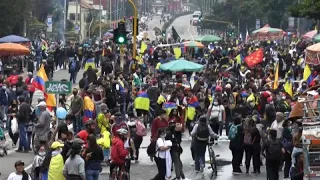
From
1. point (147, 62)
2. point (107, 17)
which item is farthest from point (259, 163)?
point (107, 17)

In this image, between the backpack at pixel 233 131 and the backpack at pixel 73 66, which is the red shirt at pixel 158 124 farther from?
the backpack at pixel 73 66

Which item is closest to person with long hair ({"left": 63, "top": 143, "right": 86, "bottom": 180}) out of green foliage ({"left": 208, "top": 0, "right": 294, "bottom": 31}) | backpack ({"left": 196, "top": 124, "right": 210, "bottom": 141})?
backpack ({"left": 196, "top": 124, "right": 210, "bottom": 141})

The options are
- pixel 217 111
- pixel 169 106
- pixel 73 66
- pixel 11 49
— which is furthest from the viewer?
pixel 11 49

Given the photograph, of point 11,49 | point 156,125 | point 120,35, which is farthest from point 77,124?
point 11,49

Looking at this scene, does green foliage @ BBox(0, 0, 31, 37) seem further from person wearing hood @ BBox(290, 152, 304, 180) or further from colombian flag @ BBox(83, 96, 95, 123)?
person wearing hood @ BBox(290, 152, 304, 180)

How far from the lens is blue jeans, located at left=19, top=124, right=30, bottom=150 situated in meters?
27.6

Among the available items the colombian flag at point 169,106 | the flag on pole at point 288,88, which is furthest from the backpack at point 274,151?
the flag on pole at point 288,88

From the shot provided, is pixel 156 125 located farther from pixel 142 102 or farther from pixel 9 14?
pixel 9 14

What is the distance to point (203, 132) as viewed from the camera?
2359cm

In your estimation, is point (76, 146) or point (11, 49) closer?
point (76, 146)

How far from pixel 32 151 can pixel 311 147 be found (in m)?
12.3

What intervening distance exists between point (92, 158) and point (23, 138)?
27.8 ft

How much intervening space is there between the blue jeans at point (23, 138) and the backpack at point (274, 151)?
26.3ft

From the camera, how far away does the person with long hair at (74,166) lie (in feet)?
59.2
